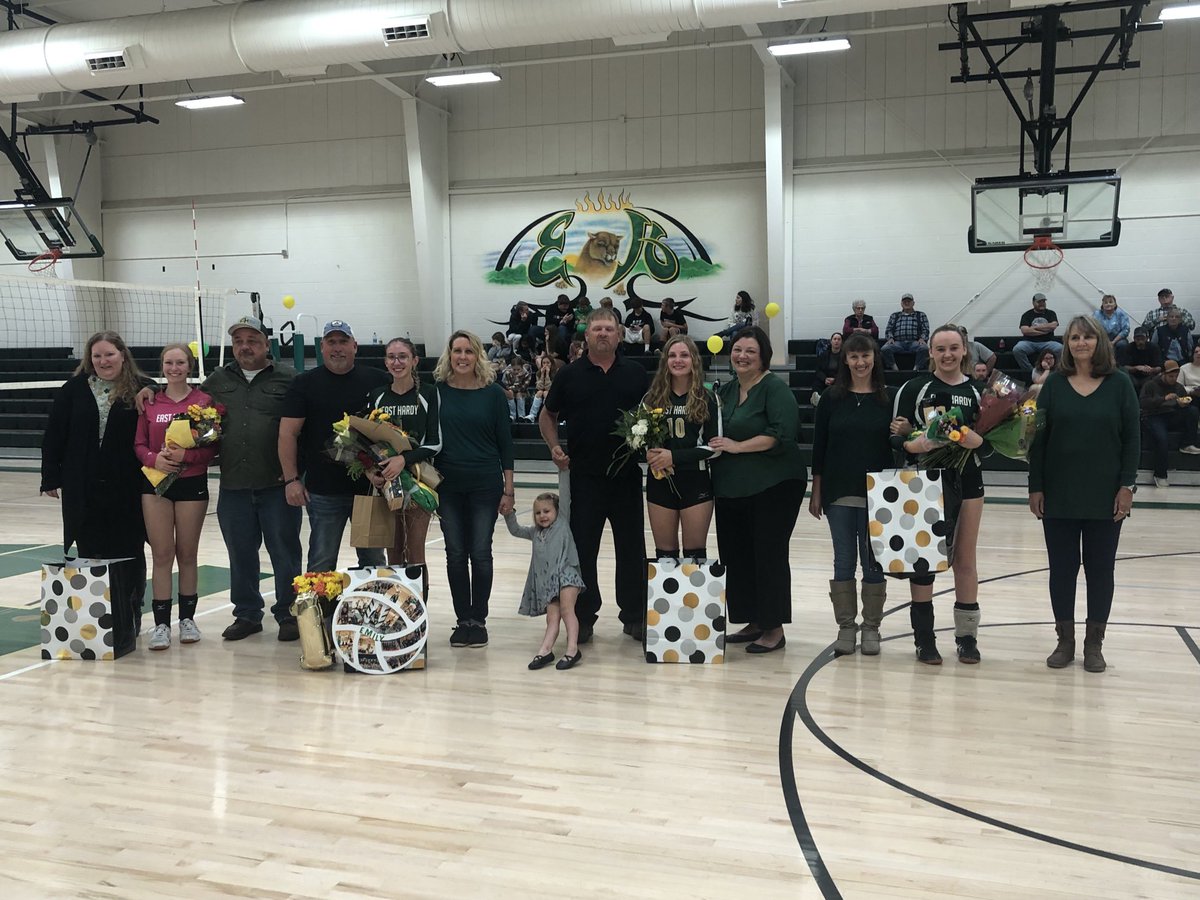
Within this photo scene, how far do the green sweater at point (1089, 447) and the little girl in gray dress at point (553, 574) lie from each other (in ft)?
6.82

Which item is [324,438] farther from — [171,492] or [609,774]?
[609,774]

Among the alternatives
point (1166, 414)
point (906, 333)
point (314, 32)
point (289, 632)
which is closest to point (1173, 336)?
point (1166, 414)

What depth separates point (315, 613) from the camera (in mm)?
4590

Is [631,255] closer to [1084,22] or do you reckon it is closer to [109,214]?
[1084,22]

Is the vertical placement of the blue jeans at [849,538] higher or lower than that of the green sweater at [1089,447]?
lower

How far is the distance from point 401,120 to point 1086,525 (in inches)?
551

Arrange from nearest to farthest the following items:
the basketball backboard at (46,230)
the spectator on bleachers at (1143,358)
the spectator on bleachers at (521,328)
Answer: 1. the spectator on bleachers at (1143,358)
2. the basketball backboard at (46,230)
3. the spectator on bleachers at (521,328)

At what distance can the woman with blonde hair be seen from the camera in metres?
4.82

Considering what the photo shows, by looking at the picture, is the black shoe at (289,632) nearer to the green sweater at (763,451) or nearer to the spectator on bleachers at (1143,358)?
the green sweater at (763,451)

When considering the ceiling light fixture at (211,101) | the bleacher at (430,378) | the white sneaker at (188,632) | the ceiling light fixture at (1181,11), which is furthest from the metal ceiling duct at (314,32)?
the white sneaker at (188,632)

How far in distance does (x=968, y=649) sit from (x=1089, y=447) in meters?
1.02

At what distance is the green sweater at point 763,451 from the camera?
15.2 ft

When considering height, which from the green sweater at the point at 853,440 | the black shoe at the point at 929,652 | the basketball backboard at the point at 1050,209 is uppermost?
the basketball backboard at the point at 1050,209

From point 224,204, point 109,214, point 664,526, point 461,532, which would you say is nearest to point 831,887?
point 664,526
